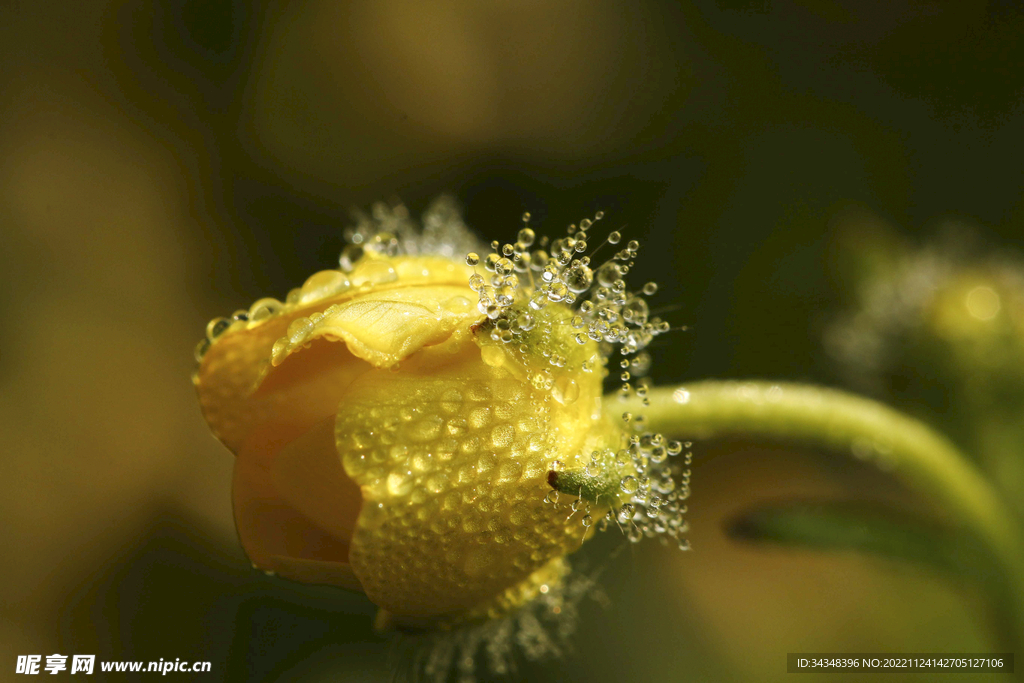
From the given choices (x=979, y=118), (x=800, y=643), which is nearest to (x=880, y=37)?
(x=979, y=118)

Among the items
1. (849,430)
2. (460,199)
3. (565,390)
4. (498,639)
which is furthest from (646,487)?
(460,199)

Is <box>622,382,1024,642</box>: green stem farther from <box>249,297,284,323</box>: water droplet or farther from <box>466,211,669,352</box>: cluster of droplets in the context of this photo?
<box>249,297,284,323</box>: water droplet

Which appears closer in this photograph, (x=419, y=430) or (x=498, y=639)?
(x=419, y=430)

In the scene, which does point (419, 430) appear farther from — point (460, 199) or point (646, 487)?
point (460, 199)

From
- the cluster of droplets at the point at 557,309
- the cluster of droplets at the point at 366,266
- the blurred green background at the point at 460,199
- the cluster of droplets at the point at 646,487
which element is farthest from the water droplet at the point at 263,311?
the blurred green background at the point at 460,199

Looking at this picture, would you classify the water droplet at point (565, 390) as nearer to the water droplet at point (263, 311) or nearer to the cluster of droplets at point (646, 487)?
the cluster of droplets at point (646, 487)

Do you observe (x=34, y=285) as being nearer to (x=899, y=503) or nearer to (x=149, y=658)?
(x=149, y=658)

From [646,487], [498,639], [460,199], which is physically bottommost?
[498,639]

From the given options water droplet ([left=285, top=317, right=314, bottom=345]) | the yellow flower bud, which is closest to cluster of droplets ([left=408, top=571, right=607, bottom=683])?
the yellow flower bud
